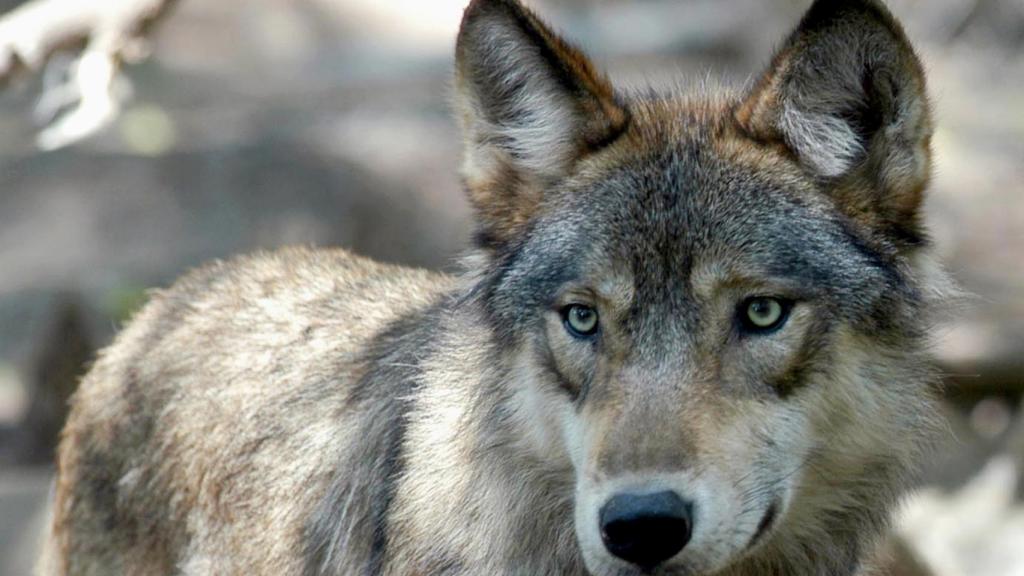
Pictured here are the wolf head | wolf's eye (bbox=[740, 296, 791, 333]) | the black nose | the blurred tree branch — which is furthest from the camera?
the blurred tree branch

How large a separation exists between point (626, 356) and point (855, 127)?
1.08 metres

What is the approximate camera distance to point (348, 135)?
13.7 metres

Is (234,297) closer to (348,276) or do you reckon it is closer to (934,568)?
(348,276)

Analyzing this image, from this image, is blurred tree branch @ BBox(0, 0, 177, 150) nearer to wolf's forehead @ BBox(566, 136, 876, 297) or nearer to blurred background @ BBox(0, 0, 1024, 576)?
blurred background @ BBox(0, 0, 1024, 576)

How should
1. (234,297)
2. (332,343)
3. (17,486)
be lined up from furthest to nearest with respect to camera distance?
(17,486) → (234,297) → (332,343)

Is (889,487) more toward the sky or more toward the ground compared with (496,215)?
more toward the ground

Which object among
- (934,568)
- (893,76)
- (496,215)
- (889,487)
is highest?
(893,76)

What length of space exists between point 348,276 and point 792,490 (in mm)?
2367

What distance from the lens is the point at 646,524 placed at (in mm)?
4129

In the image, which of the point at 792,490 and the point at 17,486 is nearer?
the point at 792,490

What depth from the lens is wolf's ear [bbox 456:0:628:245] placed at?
4957mm

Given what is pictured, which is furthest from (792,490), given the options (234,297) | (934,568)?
(934,568)

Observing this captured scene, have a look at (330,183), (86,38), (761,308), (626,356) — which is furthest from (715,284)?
(330,183)

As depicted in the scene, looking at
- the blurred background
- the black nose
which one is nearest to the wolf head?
the black nose
